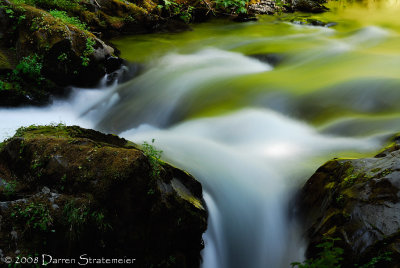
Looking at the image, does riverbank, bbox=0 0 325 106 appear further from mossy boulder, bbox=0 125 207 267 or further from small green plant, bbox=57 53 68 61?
mossy boulder, bbox=0 125 207 267

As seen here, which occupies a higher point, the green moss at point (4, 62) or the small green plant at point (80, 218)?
the green moss at point (4, 62)

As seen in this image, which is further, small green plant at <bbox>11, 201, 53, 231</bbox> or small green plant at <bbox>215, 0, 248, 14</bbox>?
small green plant at <bbox>215, 0, 248, 14</bbox>

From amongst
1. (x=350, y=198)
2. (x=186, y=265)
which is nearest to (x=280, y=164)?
(x=350, y=198)

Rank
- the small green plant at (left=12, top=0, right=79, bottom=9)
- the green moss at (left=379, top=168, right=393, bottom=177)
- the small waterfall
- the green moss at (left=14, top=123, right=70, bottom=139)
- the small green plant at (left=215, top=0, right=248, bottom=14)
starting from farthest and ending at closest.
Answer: the small green plant at (left=215, top=0, right=248, bottom=14)
the small green plant at (left=12, top=0, right=79, bottom=9)
the small waterfall
the green moss at (left=14, top=123, right=70, bottom=139)
the green moss at (left=379, top=168, right=393, bottom=177)

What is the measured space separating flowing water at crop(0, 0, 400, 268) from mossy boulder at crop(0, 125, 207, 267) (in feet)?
2.60

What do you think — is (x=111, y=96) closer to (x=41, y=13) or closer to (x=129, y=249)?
(x=41, y=13)

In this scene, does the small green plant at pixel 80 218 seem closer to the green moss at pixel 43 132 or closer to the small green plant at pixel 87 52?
the green moss at pixel 43 132

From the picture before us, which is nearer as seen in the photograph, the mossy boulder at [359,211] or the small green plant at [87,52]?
the mossy boulder at [359,211]

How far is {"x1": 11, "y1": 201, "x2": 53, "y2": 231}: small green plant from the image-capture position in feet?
8.16

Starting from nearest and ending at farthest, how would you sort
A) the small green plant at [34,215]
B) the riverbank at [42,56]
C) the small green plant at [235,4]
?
the small green plant at [34,215] → the riverbank at [42,56] → the small green plant at [235,4]

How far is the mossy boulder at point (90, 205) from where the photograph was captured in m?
2.51

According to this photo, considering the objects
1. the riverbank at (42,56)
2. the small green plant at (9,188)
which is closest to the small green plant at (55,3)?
the riverbank at (42,56)

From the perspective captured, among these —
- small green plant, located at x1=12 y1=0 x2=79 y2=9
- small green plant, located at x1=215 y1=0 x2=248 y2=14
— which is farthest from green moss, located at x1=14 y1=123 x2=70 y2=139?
small green plant, located at x1=215 y1=0 x2=248 y2=14

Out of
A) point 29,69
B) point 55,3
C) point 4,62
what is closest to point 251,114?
point 29,69
